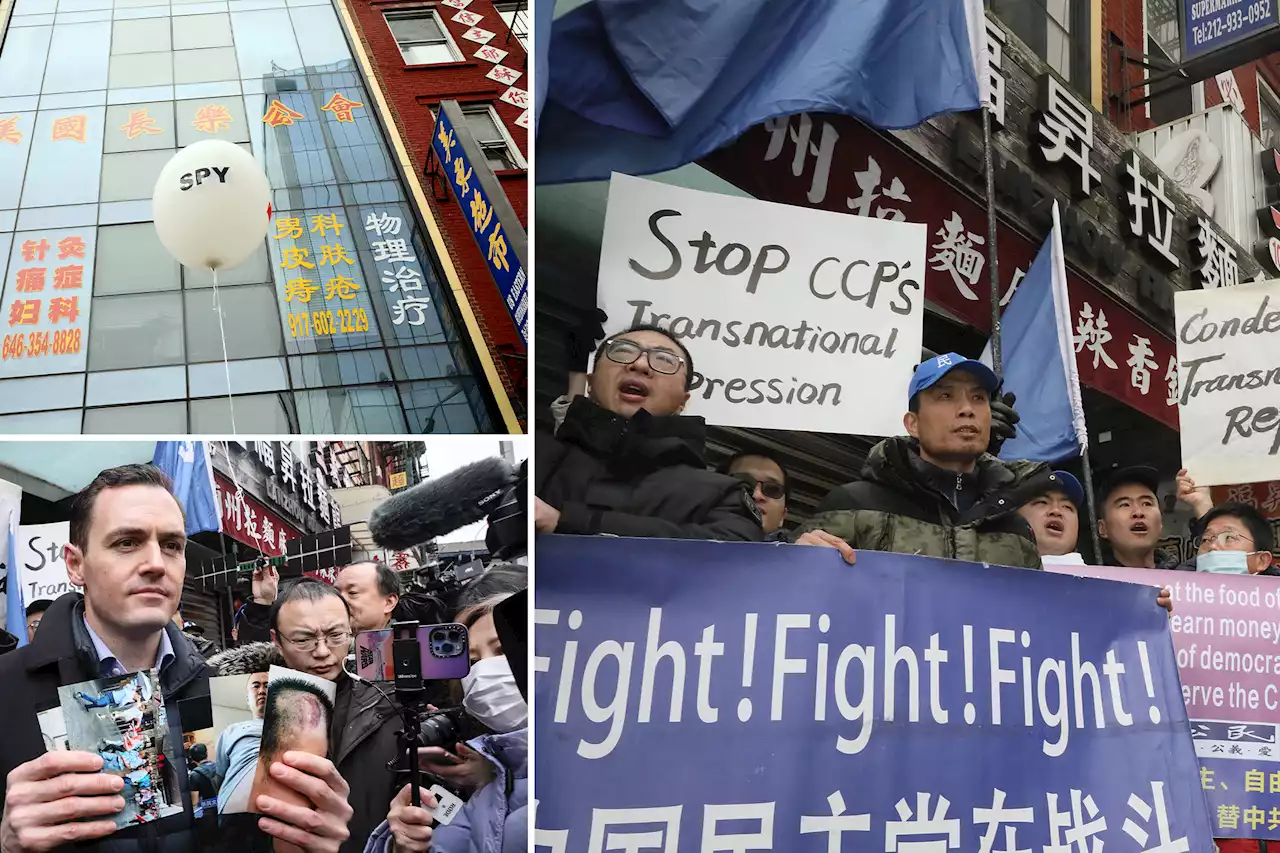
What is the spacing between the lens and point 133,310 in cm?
760

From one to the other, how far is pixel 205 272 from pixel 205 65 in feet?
6.77

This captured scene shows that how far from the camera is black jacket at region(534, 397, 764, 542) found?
432 cm

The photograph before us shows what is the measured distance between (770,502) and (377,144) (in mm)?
5307

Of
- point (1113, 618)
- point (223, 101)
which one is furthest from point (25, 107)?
point (1113, 618)

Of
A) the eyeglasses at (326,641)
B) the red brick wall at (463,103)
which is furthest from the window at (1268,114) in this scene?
the eyeglasses at (326,641)

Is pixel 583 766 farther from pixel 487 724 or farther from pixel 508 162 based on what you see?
pixel 508 162

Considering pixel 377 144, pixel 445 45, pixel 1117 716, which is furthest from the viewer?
pixel 445 45

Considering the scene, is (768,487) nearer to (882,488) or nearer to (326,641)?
(882,488)

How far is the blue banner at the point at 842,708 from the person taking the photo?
383 cm

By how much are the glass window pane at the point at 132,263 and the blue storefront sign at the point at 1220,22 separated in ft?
22.4

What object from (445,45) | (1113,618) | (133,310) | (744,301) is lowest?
(1113,618)

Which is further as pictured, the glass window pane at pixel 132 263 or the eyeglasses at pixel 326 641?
the glass window pane at pixel 132 263

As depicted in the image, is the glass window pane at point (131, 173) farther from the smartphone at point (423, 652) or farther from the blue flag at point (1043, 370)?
the blue flag at point (1043, 370)

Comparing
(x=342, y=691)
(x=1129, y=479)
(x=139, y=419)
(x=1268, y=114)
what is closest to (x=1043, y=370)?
(x=1129, y=479)
